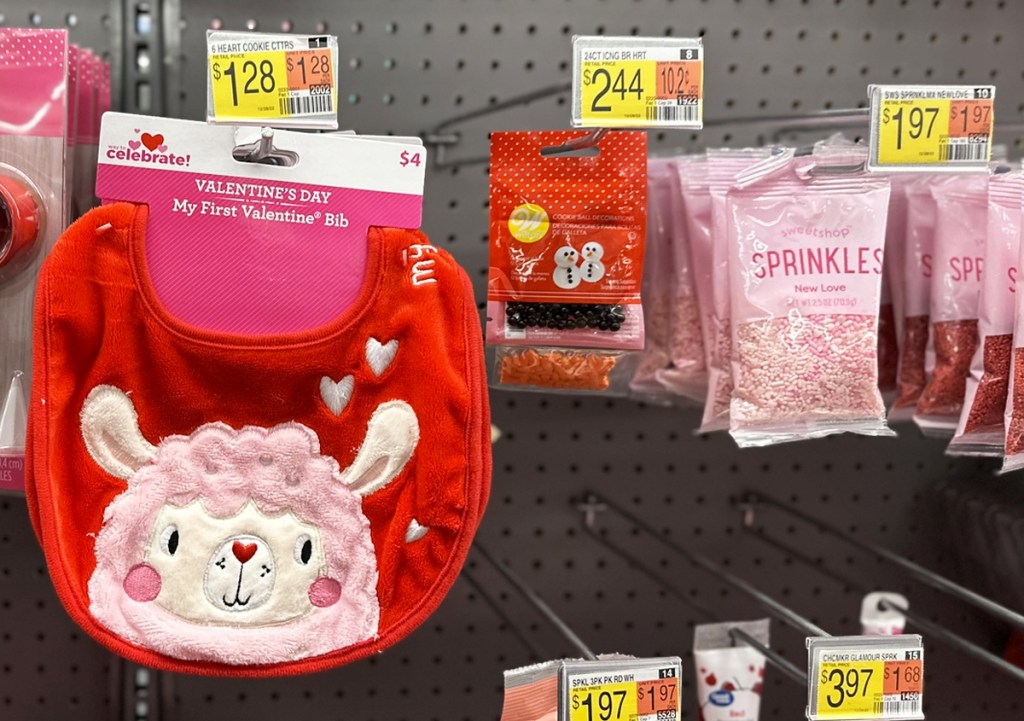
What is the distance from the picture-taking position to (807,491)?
132cm

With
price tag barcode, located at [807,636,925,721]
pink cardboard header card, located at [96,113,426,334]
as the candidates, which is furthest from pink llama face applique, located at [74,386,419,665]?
price tag barcode, located at [807,636,925,721]

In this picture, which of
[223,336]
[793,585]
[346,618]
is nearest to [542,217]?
[223,336]

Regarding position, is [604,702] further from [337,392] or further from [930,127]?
[930,127]

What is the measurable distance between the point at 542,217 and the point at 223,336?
1.10ft

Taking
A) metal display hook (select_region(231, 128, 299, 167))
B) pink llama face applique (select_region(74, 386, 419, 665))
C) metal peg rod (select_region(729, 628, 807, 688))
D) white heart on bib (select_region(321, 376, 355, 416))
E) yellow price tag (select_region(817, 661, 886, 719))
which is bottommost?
metal peg rod (select_region(729, 628, 807, 688))

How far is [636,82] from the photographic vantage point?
753 millimetres

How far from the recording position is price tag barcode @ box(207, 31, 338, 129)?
74cm

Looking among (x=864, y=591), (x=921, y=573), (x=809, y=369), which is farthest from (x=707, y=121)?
(x=864, y=591)

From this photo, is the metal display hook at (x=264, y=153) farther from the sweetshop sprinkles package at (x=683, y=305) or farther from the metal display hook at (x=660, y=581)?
the metal display hook at (x=660, y=581)

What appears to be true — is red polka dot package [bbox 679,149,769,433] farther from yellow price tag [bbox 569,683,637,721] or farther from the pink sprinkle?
yellow price tag [bbox 569,683,637,721]

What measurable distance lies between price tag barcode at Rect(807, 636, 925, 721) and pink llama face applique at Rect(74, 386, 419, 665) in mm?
435

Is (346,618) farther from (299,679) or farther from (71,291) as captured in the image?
(299,679)

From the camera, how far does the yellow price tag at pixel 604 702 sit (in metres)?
0.80

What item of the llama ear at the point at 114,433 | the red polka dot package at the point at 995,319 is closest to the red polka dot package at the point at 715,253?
the red polka dot package at the point at 995,319
